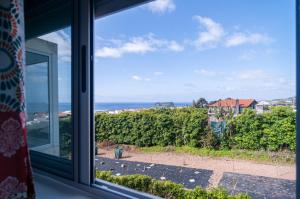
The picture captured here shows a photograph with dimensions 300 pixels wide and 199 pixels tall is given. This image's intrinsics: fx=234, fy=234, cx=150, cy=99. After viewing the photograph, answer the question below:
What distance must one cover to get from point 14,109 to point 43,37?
1.08m

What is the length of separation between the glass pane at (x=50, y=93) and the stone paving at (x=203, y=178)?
31 cm

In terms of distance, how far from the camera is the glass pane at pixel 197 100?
1.33 meters

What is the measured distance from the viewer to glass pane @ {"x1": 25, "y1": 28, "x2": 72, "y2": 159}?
1407 millimetres

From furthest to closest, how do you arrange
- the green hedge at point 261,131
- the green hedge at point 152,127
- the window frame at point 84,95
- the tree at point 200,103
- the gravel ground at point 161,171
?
the green hedge at point 152,127
the tree at point 200,103
the gravel ground at point 161,171
the window frame at point 84,95
the green hedge at point 261,131

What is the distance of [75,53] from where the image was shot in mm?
1301

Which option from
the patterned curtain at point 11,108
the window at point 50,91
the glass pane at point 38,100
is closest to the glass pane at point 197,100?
the window at point 50,91

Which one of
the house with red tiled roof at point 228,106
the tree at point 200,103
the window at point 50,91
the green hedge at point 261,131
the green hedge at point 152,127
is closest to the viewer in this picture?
the green hedge at point 261,131

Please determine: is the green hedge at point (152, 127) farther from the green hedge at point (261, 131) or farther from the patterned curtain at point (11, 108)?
the patterned curtain at point (11, 108)

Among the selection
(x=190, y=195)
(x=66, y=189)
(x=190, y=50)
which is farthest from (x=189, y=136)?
(x=66, y=189)

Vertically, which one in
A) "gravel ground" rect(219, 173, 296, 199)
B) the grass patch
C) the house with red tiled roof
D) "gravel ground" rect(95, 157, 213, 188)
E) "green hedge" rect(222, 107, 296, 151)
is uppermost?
the house with red tiled roof

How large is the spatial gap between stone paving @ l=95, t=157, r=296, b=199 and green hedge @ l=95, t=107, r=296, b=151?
0.67 ft

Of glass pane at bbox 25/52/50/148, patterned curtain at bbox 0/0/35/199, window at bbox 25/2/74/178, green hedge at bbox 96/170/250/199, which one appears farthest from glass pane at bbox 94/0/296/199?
patterned curtain at bbox 0/0/35/199

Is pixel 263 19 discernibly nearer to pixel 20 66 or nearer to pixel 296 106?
pixel 296 106

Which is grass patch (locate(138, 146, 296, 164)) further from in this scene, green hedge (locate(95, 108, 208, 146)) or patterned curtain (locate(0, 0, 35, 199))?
patterned curtain (locate(0, 0, 35, 199))
